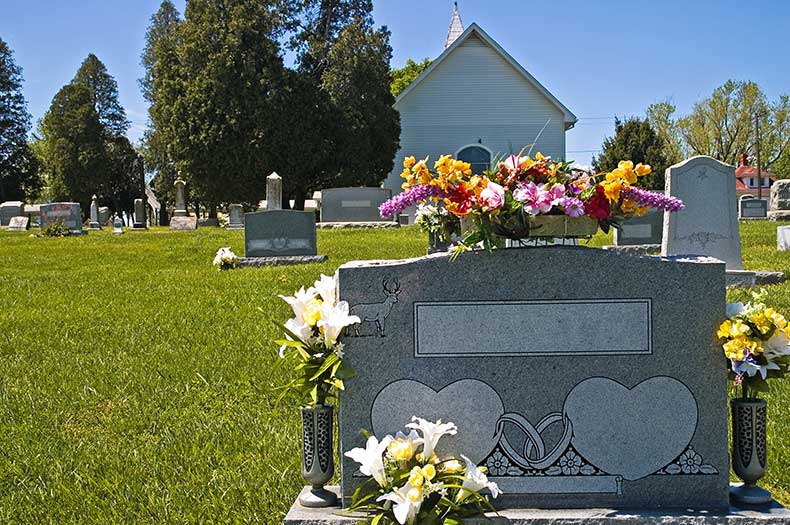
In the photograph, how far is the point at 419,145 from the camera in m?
38.3

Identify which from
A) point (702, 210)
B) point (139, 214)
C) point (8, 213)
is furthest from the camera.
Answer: point (139, 214)

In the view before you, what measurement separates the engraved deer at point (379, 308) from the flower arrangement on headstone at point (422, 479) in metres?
0.40

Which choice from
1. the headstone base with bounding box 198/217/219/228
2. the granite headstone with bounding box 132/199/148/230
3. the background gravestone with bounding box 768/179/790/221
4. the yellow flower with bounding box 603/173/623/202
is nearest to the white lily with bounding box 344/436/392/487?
the yellow flower with bounding box 603/173/623/202

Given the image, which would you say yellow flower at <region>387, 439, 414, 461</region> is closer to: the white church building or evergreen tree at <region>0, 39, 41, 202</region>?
the white church building

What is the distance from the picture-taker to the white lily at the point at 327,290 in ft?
10.6

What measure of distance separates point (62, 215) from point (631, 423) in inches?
1029

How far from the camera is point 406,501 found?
292 cm

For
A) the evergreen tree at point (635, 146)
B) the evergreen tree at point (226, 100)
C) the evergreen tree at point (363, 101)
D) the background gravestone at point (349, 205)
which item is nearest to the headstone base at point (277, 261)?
the background gravestone at point (349, 205)

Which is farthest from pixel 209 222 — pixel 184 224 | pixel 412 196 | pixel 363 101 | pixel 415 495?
pixel 415 495

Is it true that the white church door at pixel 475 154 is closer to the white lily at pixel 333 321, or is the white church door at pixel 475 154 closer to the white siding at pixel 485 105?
the white siding at pixel 485 105

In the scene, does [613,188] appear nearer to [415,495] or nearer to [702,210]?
[415,495]

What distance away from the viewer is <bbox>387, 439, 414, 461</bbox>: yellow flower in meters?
3.03

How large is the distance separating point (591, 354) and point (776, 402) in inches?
96.5

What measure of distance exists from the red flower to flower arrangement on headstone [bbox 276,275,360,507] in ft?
3.16
